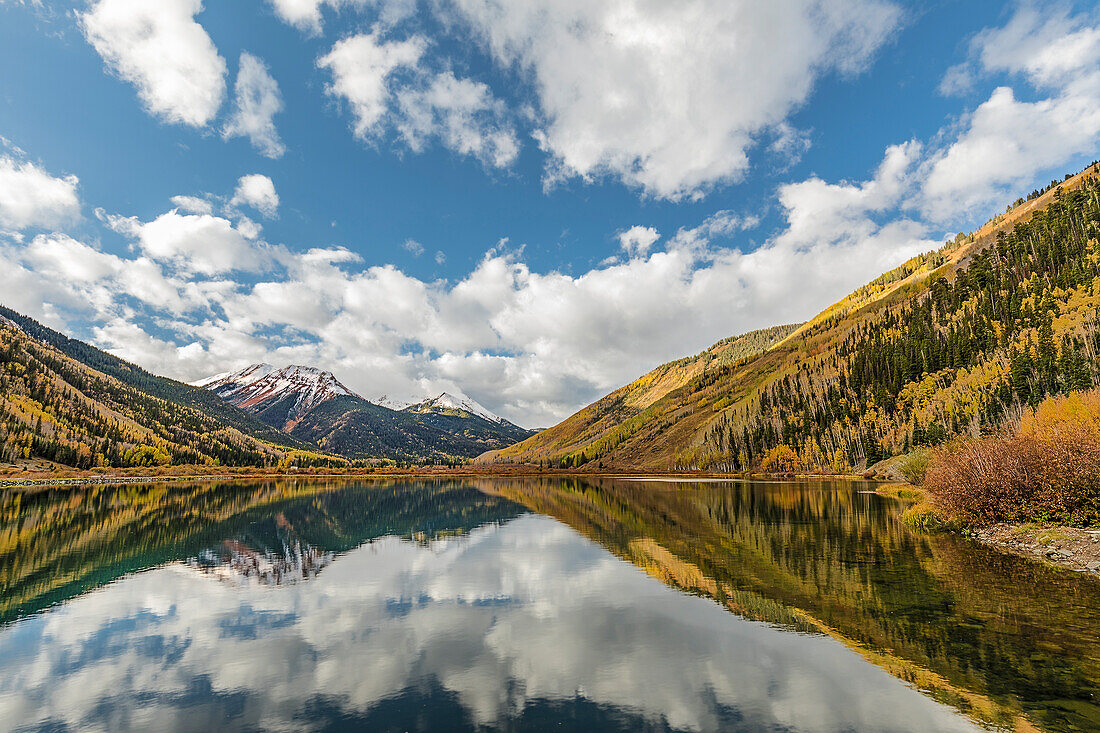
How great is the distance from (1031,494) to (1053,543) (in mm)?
5280

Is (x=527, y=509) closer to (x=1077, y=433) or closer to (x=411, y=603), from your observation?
(x=411, y=603)

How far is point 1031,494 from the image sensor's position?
116 ft

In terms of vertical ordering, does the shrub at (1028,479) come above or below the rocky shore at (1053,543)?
above

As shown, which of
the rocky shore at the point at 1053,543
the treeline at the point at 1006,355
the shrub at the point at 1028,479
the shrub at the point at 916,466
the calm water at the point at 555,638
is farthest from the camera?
the treeline at the point at 1006,355

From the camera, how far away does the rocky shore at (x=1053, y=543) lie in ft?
91.6

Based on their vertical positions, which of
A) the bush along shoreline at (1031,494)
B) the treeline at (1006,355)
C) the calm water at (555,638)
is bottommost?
the calm water at (555,638)

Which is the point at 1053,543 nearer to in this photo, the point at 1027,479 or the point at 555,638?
the point at 1027,479

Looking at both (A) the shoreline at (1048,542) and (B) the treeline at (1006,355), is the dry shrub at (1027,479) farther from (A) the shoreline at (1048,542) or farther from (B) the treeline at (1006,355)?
(B) the treeline at (1006,355)

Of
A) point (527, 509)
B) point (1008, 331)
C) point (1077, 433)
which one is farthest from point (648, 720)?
point (1008, 331)

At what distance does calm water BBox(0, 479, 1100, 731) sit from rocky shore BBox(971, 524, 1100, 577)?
2146 millimetres

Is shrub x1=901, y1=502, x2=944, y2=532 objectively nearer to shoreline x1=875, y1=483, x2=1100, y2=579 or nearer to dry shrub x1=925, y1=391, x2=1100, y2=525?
dry shrub x1=925, y1=391, x2=1100, y2=525

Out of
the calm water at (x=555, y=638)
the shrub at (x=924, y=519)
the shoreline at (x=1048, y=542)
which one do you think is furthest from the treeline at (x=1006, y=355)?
the calm water at (x=555, y=638)

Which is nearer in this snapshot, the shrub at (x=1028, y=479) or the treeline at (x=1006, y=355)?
the shrub at (x=1028, y=479)

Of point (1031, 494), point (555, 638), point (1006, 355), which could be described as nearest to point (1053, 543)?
point (1031, 494)
